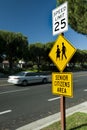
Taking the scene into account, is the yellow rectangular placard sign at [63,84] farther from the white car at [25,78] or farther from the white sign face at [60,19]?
the white car at [25,78]

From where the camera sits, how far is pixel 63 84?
625cm

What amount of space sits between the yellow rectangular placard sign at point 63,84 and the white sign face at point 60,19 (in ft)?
3.51

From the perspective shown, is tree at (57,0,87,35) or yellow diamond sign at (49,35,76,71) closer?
yellow diamond sign at (49,35,76,71)

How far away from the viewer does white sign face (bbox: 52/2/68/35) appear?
626 centimetres

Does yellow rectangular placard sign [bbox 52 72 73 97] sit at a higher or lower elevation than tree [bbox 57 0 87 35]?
lower

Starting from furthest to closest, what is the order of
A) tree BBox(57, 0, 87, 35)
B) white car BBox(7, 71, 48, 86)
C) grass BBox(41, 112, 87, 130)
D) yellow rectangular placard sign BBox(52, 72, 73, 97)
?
white car BBox(7, 71, 48, 86)
tree BBox(57, 0, 87, 35)
grass BBox(41, 112, 87, 130)
yellow rectangular placard sign BBox(52, 72, 73, 97)

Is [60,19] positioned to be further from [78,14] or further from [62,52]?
[78,14]

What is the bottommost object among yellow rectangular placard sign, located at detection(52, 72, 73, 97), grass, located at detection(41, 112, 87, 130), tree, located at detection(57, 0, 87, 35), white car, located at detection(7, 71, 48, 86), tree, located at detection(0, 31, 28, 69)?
grass, located at detection(41, 112, 87, 130)

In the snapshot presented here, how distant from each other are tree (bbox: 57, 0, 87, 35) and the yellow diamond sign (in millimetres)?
3556

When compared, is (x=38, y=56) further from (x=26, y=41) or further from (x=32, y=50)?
(x=26, y=41)

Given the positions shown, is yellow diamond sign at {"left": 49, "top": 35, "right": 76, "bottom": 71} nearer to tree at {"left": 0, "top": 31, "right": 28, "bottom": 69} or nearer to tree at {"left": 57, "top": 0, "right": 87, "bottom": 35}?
tree at {"left": 57, "top": 0, "right": 87, "bottom": 35}

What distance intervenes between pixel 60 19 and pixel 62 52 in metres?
0.82

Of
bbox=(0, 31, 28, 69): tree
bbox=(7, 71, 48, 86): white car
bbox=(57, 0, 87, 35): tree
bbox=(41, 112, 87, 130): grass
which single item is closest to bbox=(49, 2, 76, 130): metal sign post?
bbox=(41, 112, 87, 130): grass

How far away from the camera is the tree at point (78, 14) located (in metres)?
9.64
